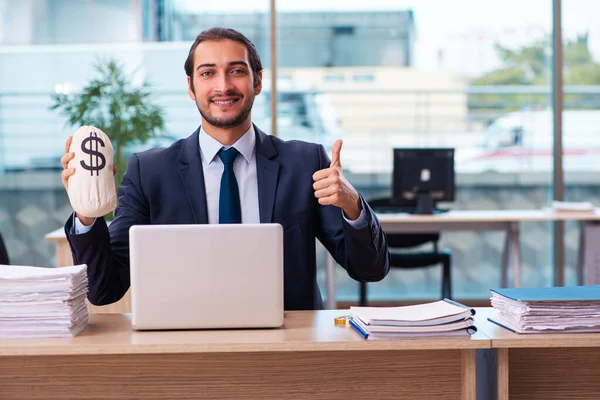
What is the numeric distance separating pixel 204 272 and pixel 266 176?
71 cm

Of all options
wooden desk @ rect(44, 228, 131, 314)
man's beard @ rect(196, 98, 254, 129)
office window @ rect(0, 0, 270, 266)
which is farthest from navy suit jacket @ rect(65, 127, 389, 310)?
office window @ rect(0, 0, 270, 266)

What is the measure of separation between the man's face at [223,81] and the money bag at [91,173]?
0.52 meters

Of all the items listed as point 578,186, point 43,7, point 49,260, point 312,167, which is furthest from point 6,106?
point 578,186

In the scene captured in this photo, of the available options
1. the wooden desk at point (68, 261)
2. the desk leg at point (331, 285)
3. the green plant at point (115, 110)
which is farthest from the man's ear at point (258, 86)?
the green plant at point (115, 110)

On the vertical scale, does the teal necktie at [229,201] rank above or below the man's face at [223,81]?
below

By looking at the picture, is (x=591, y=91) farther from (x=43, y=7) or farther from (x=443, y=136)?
(x=43, y=7)

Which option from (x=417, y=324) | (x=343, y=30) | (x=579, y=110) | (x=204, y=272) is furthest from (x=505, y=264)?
(x=204, y=272)

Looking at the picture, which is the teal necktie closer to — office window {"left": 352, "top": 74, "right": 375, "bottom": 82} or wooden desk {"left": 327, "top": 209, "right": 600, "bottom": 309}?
wooden desk {"left": 327, "top": 209, "right": 600, "bottom": 309}

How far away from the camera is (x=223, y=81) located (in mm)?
2184

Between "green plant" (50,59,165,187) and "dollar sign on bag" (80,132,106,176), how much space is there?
3.45 metres

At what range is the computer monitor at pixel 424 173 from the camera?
4730 millimetres

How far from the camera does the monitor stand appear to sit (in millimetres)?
4801

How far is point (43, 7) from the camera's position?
547 centimetres

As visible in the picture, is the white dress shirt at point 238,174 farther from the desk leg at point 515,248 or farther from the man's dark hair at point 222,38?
the desk leg at point 515,248
